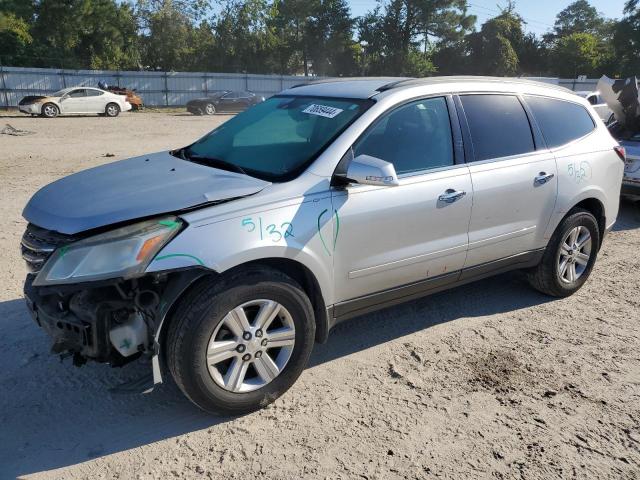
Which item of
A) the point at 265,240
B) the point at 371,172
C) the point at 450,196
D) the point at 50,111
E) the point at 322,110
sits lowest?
the point at 50,111

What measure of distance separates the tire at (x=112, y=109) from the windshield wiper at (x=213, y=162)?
24.3 meters

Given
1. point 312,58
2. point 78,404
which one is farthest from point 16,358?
point 312,58

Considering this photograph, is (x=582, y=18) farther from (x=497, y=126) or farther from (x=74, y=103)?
(x=497, y=126)

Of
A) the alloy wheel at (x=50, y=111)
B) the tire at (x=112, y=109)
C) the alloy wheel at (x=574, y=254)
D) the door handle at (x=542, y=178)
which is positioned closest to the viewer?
the door handle at (x=542, y=178)

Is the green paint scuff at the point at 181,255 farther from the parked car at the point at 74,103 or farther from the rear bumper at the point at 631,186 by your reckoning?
the parked car at the point at 74,103

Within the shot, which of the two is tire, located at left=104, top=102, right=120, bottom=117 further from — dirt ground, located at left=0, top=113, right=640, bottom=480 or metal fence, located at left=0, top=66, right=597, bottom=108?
dirt ground, located at left=0, top=113, right=640, bottom=480

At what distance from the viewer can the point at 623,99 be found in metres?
8.47

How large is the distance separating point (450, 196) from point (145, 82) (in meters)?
37.0

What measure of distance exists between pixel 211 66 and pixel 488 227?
54.8 metres

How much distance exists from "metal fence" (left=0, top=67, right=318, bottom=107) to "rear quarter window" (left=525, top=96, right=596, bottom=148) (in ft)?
87.7

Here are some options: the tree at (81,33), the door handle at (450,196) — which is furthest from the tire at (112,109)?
the door handle at (450,196)

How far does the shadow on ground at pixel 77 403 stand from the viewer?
287cm

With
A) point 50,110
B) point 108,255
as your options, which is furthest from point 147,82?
point 108,255

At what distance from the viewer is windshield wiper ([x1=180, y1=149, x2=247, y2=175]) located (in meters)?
3.53
